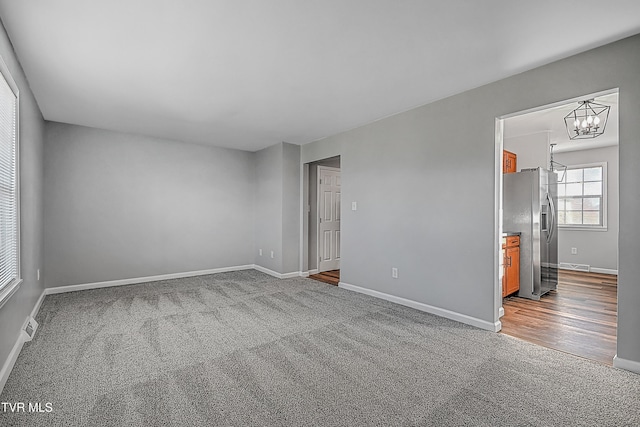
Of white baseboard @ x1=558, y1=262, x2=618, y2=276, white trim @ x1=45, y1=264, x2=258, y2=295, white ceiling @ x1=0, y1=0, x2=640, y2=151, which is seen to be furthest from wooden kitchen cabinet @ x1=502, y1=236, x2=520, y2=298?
white trim @ x1=45, y1=264, x2=258, y2=295

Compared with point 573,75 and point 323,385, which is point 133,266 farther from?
point 573,75

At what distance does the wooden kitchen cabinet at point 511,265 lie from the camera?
400 centimetres

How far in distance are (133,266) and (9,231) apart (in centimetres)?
274

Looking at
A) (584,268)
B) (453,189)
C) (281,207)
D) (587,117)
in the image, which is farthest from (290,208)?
(584,268)

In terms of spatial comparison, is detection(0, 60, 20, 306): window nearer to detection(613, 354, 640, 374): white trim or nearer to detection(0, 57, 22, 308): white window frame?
detection(0, 57, 22, 308): white window frame

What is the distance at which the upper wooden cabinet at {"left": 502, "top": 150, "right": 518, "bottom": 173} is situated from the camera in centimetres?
472

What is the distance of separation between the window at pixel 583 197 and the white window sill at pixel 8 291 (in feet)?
27.8

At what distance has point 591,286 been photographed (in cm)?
481

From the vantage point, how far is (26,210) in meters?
2.98

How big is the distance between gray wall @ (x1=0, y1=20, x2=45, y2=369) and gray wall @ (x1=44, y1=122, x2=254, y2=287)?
1.42 ft

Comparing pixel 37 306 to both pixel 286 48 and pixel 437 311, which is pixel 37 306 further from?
pixel 437 311

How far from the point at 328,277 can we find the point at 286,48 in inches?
158

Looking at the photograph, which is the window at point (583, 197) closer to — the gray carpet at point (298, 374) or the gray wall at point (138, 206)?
the gray carpet at point (298, 374)

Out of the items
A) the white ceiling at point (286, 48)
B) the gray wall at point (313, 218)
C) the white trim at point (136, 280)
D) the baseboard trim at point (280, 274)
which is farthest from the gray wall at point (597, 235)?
the white trim at point (136, 280)
